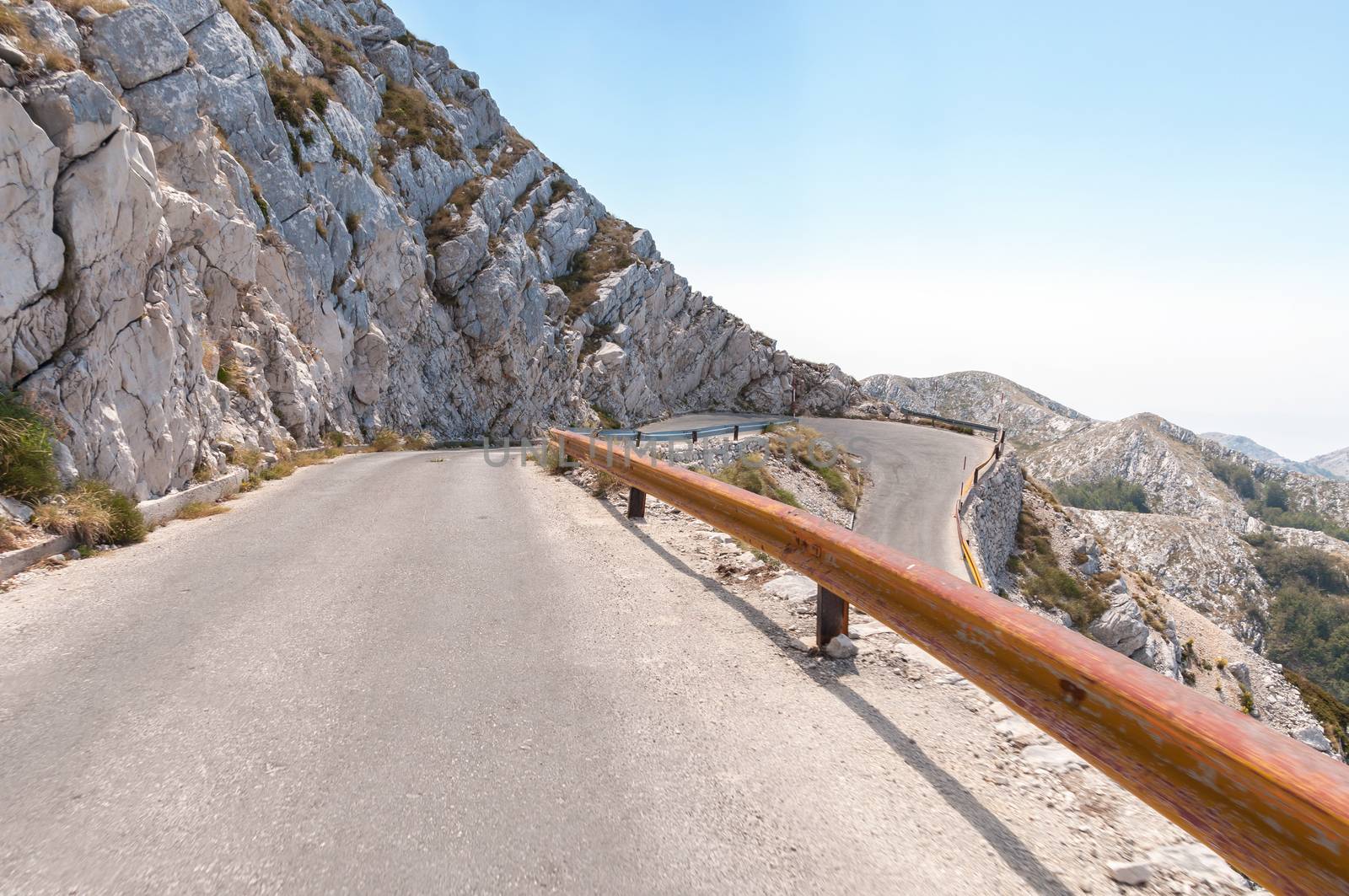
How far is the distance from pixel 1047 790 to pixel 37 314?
1175cm

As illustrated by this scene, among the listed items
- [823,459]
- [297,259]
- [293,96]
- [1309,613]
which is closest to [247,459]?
[297,259]

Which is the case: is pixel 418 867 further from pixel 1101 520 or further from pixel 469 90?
pixel 1101 520

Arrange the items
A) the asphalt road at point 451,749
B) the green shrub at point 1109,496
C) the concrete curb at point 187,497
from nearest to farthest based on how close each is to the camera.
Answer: the asphalt road at point 451,749 < the concrete curb at point 187,497 < the green shrub at point 1109,496

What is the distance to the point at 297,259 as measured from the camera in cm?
2220

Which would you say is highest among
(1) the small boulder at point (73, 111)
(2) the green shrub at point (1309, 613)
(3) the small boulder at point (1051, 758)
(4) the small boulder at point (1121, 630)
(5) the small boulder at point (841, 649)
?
(1) the small boulder at point (73, 111)

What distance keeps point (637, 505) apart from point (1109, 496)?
684 feet

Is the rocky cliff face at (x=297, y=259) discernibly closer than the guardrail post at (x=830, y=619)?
No

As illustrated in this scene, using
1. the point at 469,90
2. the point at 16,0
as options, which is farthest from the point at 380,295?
the point at 469,90

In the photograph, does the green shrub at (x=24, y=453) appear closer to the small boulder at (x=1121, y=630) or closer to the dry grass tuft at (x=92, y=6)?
the dry grass tuft at (x=92, y=6)

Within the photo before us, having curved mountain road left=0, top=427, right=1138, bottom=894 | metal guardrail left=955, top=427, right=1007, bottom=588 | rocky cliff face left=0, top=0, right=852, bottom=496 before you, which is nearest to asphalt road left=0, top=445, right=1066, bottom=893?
curved mountain road left=0, top=427, right=1138, bottom=894

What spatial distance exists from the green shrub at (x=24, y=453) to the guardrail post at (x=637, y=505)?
696 centimetres

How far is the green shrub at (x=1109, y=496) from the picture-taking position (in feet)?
556

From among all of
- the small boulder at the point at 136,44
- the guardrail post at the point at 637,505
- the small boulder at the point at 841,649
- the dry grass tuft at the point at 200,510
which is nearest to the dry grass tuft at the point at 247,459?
the dry grass tuft at the point at 200,510

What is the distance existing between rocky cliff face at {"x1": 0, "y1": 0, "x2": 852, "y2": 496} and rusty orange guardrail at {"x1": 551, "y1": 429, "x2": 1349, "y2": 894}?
31.8 feet
